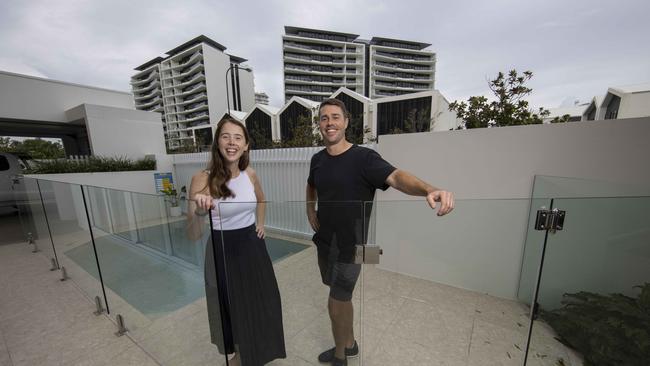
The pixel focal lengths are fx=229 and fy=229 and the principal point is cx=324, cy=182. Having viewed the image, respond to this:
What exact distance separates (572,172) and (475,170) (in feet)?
2.38

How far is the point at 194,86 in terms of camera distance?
37.6 metres

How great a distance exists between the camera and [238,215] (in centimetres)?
122

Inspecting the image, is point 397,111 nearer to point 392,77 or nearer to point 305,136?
point 305,136

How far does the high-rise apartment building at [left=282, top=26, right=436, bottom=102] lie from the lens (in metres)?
38.1

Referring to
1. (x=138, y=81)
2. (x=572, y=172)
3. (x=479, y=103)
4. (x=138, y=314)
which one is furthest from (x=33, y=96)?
(x=138, y=81)

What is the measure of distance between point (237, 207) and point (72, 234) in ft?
10.8

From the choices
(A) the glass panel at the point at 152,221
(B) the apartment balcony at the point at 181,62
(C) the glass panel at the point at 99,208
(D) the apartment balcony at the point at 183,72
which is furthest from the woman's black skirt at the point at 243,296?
(B) the apartment balcony at the point at 181,62

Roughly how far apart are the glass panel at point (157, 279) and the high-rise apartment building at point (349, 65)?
38.6m

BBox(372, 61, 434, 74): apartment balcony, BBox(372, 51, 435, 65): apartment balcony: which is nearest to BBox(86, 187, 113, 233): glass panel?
BBox(372, 61, 434, 74): apartment balcony

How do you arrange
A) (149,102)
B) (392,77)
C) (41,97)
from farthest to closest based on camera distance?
1. (149,102)
2. (392,77)
3. (41,97)

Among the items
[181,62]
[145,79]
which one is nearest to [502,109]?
[181,62]

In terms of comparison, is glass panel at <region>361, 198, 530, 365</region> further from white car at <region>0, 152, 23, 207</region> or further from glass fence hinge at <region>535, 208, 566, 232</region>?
white car at <region>0, 152, 23, 207</region>

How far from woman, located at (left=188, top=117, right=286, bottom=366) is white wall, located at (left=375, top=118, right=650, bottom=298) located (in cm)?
87

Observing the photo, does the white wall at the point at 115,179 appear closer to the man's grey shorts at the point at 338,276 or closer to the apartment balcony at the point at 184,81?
the man's grey shorts at the point at 338,276
